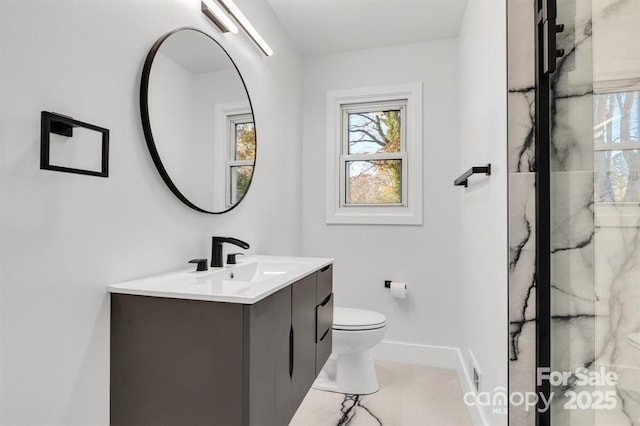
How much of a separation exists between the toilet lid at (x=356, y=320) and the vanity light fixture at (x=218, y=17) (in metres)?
1.62

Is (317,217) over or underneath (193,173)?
underneath

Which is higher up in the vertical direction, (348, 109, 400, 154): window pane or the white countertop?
(348, 109, 400, 154): window pane

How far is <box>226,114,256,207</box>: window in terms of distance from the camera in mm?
1667

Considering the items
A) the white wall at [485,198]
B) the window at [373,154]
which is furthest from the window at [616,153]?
the window at [373,154]

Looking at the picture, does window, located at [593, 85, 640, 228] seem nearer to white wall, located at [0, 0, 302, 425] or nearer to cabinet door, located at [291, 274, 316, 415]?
cabinet door, located at [291, 274, 316, 415]

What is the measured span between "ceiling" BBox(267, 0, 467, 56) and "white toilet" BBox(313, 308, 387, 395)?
195cm

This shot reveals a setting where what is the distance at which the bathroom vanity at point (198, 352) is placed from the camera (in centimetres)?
89

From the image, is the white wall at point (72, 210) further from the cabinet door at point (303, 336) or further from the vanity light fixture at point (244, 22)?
the cabinet door at point (303, 336)

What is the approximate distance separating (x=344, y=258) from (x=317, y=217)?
0.40 metres

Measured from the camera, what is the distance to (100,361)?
0.98 m

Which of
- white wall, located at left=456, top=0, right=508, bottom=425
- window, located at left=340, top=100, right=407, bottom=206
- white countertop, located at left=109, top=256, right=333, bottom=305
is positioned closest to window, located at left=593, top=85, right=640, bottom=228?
white wall, located at left=456, top=0, right=508, bottom=425

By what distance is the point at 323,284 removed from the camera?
160 centimetres

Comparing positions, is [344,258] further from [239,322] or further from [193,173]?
[239,322]

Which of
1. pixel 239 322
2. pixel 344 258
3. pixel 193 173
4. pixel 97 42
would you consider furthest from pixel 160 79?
pixel 344 258
